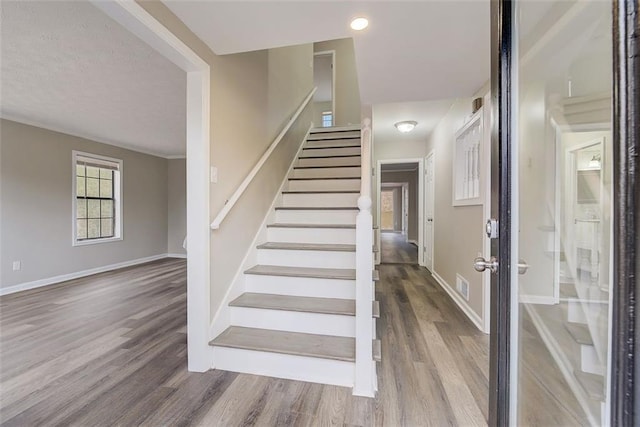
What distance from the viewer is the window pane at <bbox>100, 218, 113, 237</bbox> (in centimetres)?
516

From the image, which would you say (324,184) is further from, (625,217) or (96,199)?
(96,199)

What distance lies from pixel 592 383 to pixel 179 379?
1992 millimetres

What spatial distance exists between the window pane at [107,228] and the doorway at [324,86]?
4862mm

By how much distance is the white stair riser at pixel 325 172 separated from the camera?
3.70 meters

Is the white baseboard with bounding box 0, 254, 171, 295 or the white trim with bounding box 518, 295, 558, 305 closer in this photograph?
the white trim with bounding box 518, 295, 558, 305

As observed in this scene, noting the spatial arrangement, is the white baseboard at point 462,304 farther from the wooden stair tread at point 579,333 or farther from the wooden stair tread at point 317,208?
the wooden stair tread at point 579,333

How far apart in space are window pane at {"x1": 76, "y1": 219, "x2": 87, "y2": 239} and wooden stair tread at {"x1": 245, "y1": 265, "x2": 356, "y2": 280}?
3.93 m

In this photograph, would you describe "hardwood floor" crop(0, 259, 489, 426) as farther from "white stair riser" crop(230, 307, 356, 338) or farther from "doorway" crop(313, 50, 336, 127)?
"doorway" crop(313, 50, 336, 127)

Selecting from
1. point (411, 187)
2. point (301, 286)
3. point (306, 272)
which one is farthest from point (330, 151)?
point (411, 187)

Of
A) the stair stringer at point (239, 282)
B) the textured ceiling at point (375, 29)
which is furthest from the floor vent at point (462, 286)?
the stair stringer at point (239, 282)

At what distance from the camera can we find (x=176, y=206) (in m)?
6.48

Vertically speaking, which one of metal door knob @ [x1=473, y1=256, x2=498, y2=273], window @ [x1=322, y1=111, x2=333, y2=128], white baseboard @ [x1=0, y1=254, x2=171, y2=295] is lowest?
white baseboard @ [x1=0, y1=254, x2=171, y2=295]

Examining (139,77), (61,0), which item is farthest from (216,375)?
(139,77)

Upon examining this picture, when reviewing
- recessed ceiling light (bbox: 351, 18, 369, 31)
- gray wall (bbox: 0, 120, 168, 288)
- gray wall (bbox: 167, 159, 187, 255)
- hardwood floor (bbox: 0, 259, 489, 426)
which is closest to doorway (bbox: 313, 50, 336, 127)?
gray wall (bbox: 167, 159, 187, 255)
